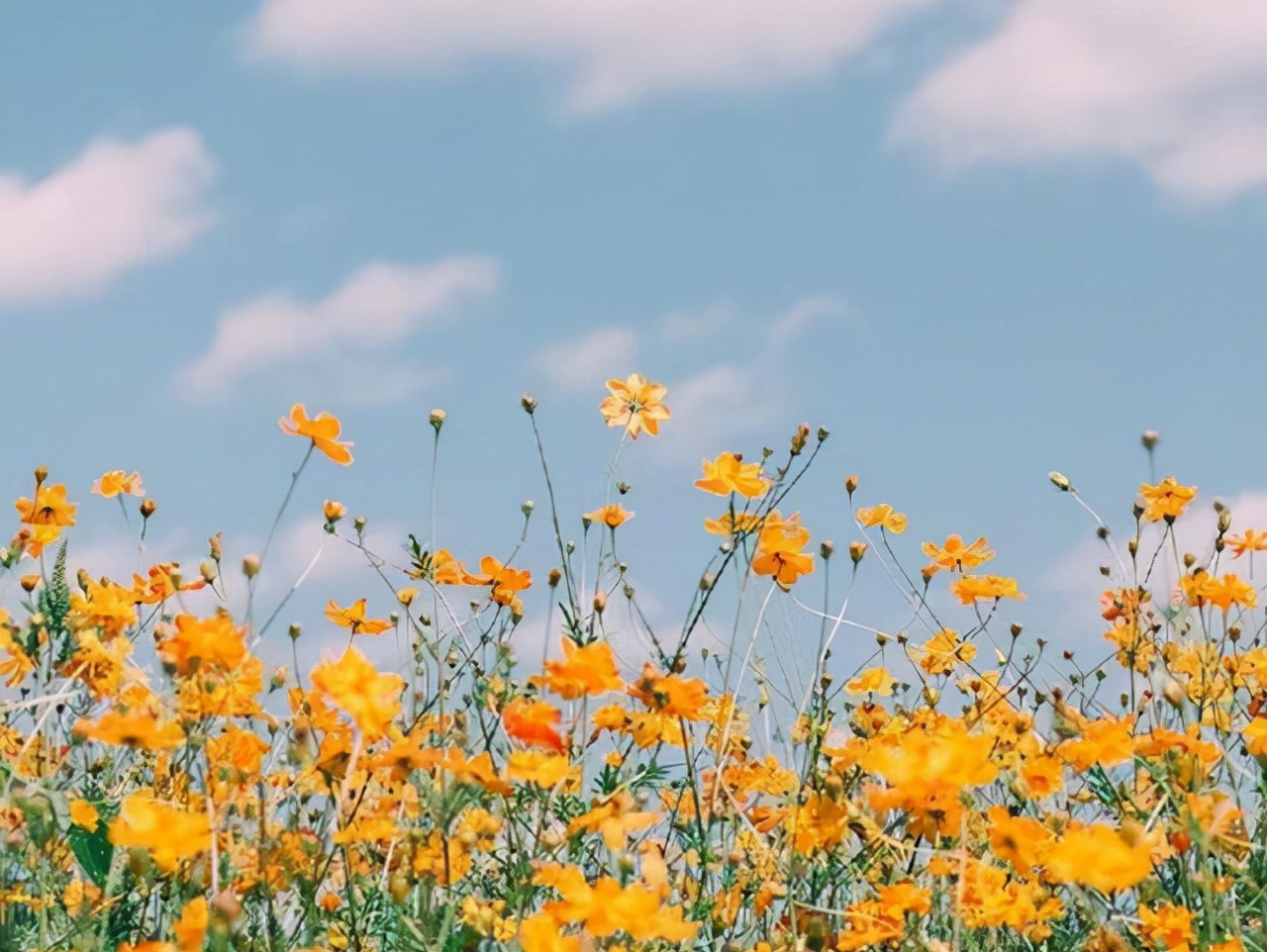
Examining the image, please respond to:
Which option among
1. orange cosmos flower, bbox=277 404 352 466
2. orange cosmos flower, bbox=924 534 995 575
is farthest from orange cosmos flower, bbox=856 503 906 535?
orange cosmos flower, bbox=277 404 352 466

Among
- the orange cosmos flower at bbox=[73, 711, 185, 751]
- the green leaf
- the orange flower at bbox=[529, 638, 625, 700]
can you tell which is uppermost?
the orange flower at bbox=[529, 638, 625, 700]

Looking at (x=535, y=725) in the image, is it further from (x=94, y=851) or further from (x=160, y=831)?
(x=94, y=851)

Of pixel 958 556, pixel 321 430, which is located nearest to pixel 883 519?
pixel 958 556

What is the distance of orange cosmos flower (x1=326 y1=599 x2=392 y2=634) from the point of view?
2561 millimetres

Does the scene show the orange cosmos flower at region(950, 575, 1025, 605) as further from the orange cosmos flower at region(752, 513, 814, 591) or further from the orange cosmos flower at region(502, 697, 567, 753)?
the orange cosmos flower at region(502, 697, 567, 753)

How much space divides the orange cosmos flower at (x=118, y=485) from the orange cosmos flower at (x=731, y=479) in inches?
56.8

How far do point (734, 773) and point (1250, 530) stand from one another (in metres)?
1.39

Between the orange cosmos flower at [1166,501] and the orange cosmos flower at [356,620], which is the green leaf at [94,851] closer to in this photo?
the orange cosmos flower at [356,620]

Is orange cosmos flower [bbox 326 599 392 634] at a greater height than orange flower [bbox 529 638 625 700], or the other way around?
orange cosmos flower [bbox 326 599 392 634]

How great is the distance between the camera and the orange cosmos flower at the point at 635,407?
2578 millimetres

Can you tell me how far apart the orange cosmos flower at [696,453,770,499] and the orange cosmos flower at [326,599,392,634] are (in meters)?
0.72

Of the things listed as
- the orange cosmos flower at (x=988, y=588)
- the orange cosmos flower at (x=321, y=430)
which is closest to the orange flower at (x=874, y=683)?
the orange cosmos flower at (x=988, y=588)

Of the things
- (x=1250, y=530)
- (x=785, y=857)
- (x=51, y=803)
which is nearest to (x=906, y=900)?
(x=785, y=857)

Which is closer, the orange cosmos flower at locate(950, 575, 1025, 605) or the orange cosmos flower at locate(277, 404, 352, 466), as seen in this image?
the orange cosmos flower at locate(277, 404, 352, 466)
